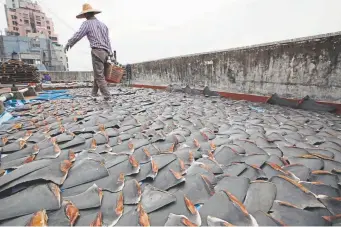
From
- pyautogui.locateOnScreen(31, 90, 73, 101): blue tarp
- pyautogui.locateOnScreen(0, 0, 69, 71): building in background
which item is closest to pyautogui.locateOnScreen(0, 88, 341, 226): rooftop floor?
pyautogui.locateOnScreen(31, 90, 73, 101): blue tarp

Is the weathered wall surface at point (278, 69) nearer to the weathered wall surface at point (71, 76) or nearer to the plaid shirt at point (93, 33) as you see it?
the plaid shirt at point (93, 33)

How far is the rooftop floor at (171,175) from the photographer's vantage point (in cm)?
91

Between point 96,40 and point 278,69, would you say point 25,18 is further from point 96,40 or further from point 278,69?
point 278,69

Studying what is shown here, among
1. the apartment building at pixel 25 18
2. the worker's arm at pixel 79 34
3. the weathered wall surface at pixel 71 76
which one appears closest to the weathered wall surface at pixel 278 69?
the worker's arm at pixel 79 34

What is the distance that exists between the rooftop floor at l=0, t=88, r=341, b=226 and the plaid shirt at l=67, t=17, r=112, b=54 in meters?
2.48

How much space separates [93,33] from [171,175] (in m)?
3.84

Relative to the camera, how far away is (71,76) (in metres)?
16.7

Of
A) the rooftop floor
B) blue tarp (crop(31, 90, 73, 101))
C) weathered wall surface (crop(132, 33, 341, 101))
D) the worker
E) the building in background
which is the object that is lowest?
the rooftop floor

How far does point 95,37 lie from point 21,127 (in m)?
2.50

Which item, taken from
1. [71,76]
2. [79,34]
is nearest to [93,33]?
[79,34]

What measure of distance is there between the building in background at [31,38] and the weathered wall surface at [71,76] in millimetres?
20936

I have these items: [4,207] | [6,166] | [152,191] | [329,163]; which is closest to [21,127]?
[6,166]

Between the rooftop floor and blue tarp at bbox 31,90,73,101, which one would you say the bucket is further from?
the rooftop floor

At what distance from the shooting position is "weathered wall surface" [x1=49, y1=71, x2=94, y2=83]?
16266 millimetres
